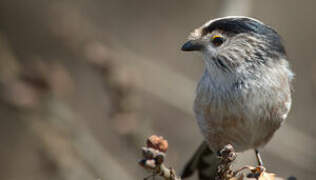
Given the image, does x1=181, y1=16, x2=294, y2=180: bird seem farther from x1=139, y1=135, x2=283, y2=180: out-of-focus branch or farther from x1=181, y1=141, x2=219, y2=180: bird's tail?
x1=139, y1=135, x2=283, y2=180: out-of-focus branch

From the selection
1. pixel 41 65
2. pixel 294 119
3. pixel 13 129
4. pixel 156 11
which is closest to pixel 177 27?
pixel 156 11

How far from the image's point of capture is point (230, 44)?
5453mm

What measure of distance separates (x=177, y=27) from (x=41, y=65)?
18.1ft

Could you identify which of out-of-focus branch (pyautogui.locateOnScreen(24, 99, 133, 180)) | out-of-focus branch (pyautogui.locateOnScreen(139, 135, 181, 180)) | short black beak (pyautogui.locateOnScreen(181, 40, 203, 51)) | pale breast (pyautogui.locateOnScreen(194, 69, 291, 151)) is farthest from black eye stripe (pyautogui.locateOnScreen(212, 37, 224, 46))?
out-of-focus branch (pyautogui.locateOnScreen(139, 135, 181, 180))

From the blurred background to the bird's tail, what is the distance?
377 mm

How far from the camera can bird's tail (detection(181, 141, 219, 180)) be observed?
6.54 metres

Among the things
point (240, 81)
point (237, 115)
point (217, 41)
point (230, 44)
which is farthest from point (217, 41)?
point (237, 115)

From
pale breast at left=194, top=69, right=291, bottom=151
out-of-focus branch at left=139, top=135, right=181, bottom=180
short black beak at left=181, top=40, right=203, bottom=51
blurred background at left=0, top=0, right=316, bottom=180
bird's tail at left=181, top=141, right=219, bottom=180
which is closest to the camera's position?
out-of-focus branch at left=139, top=135, right=181, bottom=180

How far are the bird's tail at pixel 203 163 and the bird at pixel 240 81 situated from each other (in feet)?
3.19

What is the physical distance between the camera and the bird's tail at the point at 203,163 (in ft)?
21.5

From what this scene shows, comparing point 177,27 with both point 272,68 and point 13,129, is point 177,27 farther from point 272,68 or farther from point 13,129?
point 272,68

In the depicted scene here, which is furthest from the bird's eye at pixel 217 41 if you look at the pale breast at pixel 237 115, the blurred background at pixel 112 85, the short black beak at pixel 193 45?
the blurred background at pixel 112 85

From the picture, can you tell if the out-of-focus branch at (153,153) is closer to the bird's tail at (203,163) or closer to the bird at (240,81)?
the bird at (240,81)

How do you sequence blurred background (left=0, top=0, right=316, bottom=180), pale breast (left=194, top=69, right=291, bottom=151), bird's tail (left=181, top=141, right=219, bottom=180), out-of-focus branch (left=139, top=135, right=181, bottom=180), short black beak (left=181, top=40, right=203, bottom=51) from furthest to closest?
bird's tail (left=181, top=141, right=219, bottom=180) < blurred background (left=0, top=0, right=316, bottom=180) < short black beak (left=181, top=40, right=203, bottom=51) < pale breast (left=194, top=69, right=291, bottom=151) < out-of-focus branch (left=139, top=135, right=181, bottom=180)
